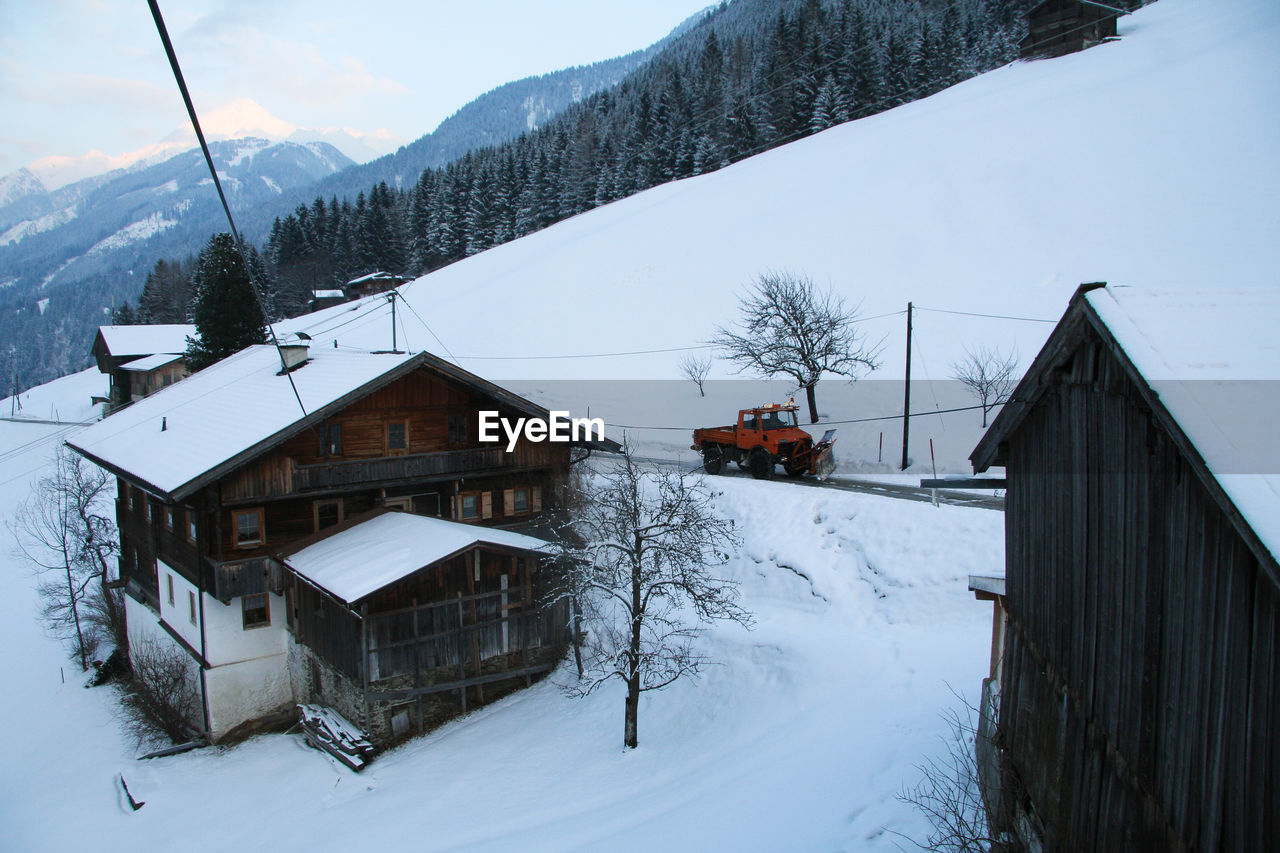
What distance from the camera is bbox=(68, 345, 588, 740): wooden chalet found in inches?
762

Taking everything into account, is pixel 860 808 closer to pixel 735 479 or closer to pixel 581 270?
pixel 735 479

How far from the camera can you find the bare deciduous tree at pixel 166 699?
2086cm

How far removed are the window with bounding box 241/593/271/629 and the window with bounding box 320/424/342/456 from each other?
4.28 m

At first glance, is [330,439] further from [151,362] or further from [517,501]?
[151,362]

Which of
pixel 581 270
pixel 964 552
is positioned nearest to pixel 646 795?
pixel 964 552

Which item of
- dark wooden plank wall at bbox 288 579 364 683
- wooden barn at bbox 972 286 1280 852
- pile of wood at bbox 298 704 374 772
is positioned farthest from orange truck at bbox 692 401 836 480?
wooden barn at bbox 972 286 1280 852

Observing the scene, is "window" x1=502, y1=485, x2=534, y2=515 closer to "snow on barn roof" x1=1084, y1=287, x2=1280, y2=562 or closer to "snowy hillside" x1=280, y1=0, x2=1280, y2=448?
"snowy hillside" x1=280, y1=0, x2=1280, y2=448

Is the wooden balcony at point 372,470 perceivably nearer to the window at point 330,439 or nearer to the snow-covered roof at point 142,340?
the window at point 330,439

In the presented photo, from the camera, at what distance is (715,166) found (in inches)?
3191

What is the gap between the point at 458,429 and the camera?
76.1 feet

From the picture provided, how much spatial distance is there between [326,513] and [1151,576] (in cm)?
2021

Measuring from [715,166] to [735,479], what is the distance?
2458 inches

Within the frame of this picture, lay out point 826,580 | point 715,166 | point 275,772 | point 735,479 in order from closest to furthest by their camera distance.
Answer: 1. point 275,772
2. point 826,580
3. point 735,479
4. point 715,166

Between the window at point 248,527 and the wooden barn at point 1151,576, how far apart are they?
18311mm
